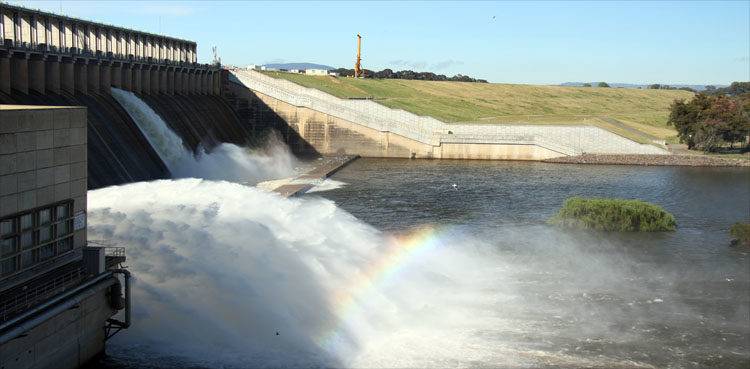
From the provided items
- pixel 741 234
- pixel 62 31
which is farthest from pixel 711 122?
pixel 62 31

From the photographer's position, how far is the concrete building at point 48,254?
2033 cm

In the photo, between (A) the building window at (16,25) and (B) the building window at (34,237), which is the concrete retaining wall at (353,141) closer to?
(A) the building window at (16,25)

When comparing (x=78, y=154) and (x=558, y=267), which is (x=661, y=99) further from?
(x=78, y=154)

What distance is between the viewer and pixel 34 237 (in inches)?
867

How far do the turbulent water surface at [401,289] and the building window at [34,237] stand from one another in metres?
3.72

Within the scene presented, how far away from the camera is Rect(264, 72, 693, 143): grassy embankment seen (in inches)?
4262

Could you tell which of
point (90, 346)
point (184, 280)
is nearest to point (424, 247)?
point (184, 280)

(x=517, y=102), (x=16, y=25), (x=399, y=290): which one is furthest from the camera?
(x=517, y=102)

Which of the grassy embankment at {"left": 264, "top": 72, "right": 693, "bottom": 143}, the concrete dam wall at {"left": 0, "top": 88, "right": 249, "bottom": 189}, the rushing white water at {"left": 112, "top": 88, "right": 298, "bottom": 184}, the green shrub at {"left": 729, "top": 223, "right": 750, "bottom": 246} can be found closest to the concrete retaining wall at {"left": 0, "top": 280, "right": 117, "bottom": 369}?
the concrete dam wall at {"left": 0, "top": 88, "right": 249, "bottom": 189}

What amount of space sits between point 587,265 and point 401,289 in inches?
421

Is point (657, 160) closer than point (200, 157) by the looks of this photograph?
No

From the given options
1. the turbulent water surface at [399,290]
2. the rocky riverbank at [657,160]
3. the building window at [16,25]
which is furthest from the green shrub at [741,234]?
the building window at [16,25]

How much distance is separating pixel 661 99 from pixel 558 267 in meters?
131

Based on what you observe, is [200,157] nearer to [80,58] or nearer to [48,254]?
[80,58]
